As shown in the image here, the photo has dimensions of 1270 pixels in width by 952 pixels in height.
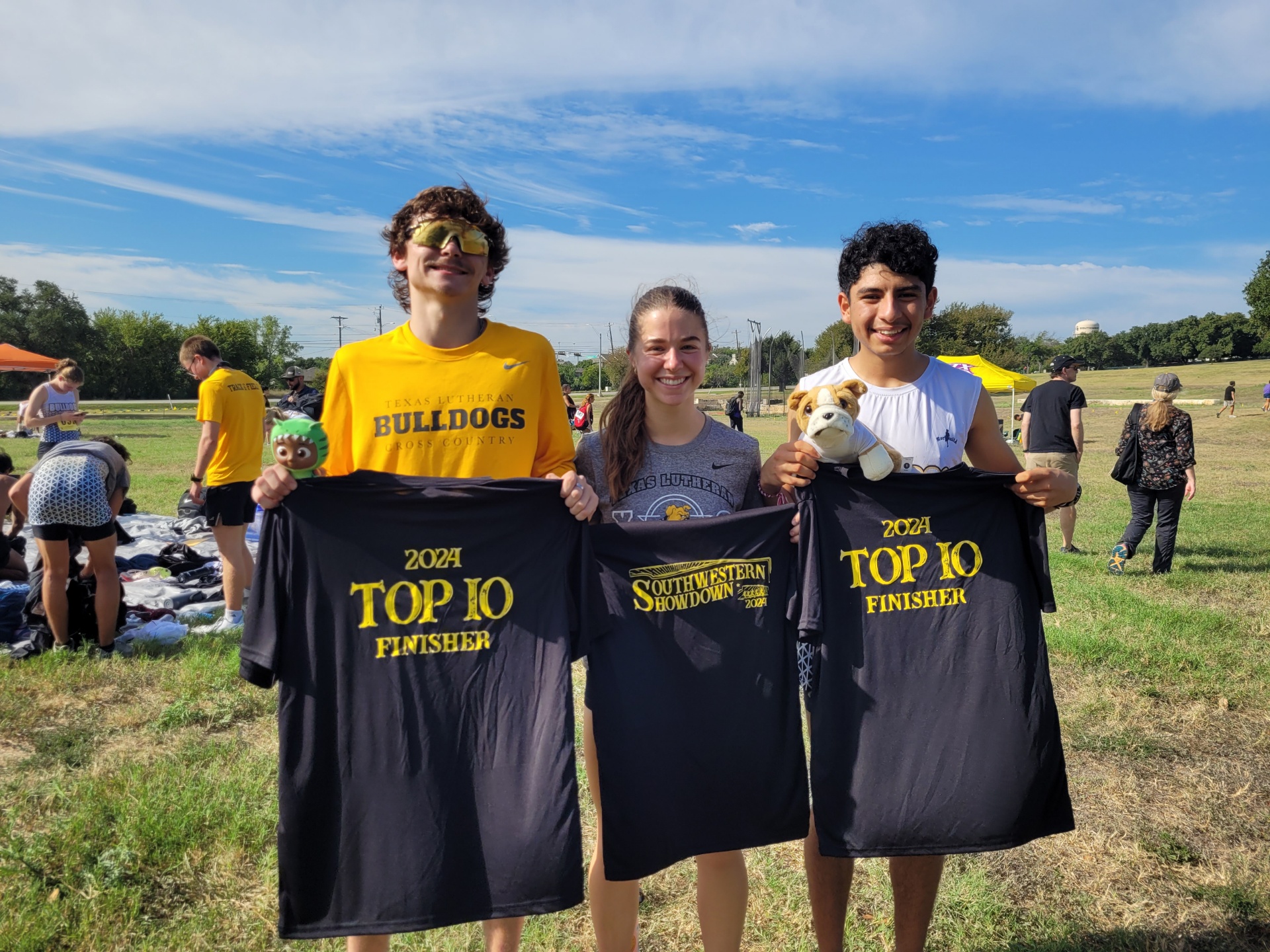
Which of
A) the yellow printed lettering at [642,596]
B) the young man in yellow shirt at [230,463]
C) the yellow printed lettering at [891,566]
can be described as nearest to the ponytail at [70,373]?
the young man in yellow shirt at [230,463]

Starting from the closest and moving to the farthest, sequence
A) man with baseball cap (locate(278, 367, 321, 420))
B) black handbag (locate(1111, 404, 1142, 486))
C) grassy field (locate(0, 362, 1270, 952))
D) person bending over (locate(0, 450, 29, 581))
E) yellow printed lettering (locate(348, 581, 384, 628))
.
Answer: yellow printed lettering (locate(348, 581, 384, 628)) < grassy field (locate(0, 362, 1270, 952)) < person bending over (locate(0, 450, 29, 581)) < black handbag (locate(1111, 404, 1142, 486)) < man with baseball cap (locate(278, 367, 321, 420))

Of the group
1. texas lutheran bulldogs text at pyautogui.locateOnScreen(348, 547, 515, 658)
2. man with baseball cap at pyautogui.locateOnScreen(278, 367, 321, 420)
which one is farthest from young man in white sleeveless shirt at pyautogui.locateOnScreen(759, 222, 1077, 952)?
man with baseball cap at pyautogui.locateOnScreen(278, 367, 321, 420)

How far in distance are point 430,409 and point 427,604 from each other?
0.57 m

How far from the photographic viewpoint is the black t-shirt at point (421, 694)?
2205mm

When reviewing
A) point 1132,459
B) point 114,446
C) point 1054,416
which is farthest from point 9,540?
point 1132,459

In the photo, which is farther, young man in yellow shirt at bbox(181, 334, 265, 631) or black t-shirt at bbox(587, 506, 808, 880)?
young man in yellow shirt at bbox(181, 334, 265, 631)

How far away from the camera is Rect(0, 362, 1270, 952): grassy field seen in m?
2.99

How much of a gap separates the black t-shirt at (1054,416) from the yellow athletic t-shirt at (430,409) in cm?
763

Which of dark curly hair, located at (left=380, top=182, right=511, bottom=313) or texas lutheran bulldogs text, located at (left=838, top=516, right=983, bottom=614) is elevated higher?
dark curly hair, located at (left=380, top=182, right=511, bottom=313)

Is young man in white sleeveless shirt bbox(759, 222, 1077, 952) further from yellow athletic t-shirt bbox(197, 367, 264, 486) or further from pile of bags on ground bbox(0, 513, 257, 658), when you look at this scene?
pile of bags on ground bbox(0, 513, 257, 658)

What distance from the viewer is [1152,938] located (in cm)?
293

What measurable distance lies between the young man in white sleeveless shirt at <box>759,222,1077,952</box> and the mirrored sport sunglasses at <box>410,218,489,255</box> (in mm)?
1130

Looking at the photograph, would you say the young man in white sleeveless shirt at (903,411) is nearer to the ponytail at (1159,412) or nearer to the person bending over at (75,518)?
the person bending over at (75,518)

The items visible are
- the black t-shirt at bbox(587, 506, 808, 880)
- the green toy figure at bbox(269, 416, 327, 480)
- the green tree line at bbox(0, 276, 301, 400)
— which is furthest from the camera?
the green tree line at bbox(0, 276, 301, 400)
